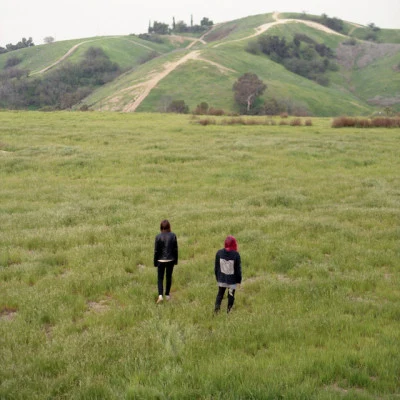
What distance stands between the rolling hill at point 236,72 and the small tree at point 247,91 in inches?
81.9

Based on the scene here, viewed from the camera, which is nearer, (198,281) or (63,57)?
(198,281)

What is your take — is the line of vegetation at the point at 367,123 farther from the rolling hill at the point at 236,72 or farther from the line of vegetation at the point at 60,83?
the line of vegetation at the point at 60,83

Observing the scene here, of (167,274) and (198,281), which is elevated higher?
(167,274)

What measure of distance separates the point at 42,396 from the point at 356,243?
10.7 m

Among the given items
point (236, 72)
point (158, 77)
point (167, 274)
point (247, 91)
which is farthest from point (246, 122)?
point (236, 72)

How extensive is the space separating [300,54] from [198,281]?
5963 inches

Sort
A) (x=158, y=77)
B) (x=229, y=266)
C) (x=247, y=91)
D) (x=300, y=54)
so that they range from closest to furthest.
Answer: (x=229, y=266), (x=247, y=91), (x=158, y=77), (x=300, y=54)

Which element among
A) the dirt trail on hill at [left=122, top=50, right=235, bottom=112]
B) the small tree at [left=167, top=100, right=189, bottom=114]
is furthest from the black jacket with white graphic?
the dirt trail on hill at [left=122, top=50, right=235, bottom=112]

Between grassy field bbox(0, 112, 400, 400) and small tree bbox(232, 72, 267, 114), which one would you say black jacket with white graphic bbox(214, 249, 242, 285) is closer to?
grassy field bbox(0, 112, 400, 400)

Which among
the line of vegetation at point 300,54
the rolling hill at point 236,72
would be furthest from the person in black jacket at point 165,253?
the line of vegetation at point 300,54

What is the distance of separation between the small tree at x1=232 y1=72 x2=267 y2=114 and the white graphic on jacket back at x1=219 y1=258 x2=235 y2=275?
81.8 meters

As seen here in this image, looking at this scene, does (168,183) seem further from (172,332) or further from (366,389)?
(366,389)

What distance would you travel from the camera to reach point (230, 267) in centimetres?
873

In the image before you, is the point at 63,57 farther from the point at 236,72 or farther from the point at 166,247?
the point at 166,247
